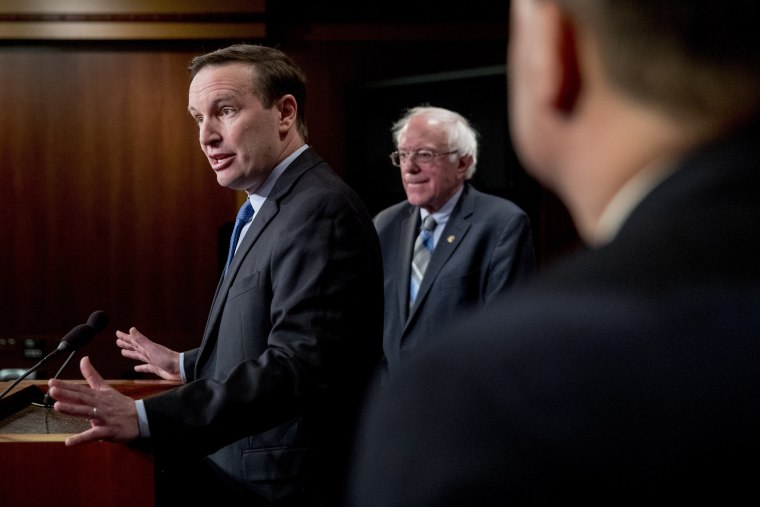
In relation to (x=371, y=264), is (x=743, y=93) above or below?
above

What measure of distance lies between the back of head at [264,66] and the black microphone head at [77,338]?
2.36ft

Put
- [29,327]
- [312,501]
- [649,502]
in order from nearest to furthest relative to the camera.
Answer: [649,502], [312,501], [29,327]

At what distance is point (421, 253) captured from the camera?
10.3ft

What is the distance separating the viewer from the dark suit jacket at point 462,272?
2.93 metres

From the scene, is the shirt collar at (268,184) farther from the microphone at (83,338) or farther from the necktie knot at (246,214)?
the microphone at (83,338)

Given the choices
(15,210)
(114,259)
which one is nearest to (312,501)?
(114,259)

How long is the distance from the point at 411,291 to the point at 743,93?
2682 millimetres

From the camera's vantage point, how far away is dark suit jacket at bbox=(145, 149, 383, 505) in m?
1.58

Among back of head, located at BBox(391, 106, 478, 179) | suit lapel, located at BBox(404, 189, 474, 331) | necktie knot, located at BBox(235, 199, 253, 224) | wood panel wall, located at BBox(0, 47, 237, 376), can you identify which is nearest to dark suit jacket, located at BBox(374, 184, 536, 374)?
suit lapel, located at BBox(404, 189, 474, 331)

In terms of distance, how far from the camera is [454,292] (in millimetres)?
2941

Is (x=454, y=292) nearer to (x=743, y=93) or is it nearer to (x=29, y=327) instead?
(x=743, y=93)

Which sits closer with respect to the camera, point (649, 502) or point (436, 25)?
point (649, 502)

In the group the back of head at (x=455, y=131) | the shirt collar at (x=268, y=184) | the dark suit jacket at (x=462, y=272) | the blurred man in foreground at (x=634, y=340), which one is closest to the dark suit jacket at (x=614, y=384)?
the blurred man in foreground at (x=634, y=340)

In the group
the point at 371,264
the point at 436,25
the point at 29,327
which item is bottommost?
the point at 29,327
